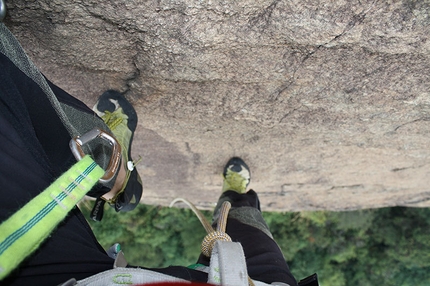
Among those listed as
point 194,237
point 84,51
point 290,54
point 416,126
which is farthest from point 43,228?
point 194,237

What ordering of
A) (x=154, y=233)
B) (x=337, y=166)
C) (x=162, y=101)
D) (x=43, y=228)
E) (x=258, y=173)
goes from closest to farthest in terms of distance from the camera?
(x=43, y=228) < (x=162, y=101) < (x=337, y=166) < (x=258, y=173) < (x=154, y=233)

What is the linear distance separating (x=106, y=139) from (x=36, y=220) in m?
0.42

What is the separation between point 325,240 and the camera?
4871 millimetres

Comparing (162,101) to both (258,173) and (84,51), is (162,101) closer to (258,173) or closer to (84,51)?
(84,51)

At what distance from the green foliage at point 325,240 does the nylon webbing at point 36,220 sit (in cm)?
408

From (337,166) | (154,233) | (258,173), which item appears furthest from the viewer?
(154,233)

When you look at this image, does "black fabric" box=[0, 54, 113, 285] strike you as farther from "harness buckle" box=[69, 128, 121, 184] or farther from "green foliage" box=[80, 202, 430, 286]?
"green foliage" box=[80, 202, 430, 286]

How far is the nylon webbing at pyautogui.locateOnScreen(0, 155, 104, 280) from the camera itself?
51 centimetres

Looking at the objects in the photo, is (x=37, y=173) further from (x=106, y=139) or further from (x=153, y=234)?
(x=153, y=234)

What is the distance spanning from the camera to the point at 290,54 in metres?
1.02

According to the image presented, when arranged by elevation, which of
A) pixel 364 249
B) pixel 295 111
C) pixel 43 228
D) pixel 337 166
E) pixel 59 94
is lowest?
pixel 43 228

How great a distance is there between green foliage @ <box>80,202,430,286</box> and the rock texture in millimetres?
3066

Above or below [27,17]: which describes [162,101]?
above

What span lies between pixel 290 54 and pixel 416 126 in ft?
2.24
